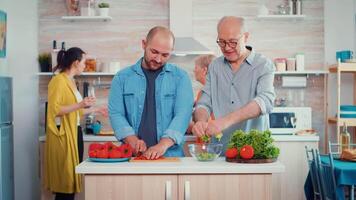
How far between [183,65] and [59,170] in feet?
5.94

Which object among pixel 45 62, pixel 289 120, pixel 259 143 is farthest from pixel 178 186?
pixel 45 62

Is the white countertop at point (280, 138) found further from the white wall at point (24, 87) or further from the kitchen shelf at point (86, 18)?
the kitchen shelf at point (86, 18)

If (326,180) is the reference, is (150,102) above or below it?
above

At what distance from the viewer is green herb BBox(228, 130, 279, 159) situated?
103 inches

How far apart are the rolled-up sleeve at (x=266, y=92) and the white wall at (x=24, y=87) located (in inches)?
111

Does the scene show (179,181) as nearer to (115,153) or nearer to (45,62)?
(115,153)

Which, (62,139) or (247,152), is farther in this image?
(62,139)

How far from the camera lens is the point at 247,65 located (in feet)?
9.98

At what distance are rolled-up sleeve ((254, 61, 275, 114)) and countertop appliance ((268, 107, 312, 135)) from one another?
98.3 inches

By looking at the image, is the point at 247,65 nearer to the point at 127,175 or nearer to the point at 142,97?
the point at 142,97

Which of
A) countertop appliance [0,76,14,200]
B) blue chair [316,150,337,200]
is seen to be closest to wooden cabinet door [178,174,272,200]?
blue chair [316,150,337,200]

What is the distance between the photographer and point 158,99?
304cm

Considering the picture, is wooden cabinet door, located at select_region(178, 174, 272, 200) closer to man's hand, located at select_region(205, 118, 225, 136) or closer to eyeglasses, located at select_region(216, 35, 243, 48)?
man's hand, located at select_region(205, 118, 225, 136)

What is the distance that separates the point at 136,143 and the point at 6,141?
214cm
